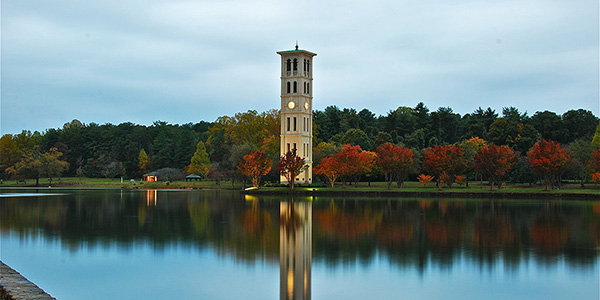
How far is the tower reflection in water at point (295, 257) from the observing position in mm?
14500

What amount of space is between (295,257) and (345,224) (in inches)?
384

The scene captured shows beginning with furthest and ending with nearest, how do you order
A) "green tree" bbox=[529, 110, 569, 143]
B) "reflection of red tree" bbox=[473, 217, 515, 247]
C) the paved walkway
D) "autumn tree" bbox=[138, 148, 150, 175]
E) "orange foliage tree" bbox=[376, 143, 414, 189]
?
"autumn tree" bbox=[138, 148, 150, 175] → "green tree" bbox=[529, 110, 569, 143] → "orange foliage tree" bbox=[376, 143, 414, 189] → "reflection of red tree" bbox=[473, 217, 515, 247] → the paved walkway

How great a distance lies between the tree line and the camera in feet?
256

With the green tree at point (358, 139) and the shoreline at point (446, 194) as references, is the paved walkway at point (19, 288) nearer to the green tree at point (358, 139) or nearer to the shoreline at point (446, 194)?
the shoreline at point (446, 194)

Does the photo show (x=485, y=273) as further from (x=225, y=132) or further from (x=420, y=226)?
(x=225, y=132)

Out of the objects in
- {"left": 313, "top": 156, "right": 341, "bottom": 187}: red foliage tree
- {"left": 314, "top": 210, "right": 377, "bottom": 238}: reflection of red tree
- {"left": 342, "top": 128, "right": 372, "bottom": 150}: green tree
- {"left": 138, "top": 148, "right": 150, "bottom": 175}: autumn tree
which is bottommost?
{"left": 314, "top": 210, "right": 377, "bottom": 238}: reflection of red tree

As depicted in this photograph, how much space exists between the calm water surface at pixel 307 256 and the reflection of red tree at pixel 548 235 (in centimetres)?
4

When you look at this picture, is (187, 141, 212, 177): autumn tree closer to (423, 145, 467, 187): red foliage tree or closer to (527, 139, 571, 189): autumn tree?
(423, 145, 467, 187): red foliage tree

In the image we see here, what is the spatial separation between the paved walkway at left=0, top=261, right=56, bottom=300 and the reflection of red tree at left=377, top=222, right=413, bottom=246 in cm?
1212

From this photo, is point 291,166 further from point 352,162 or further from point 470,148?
point 470,148

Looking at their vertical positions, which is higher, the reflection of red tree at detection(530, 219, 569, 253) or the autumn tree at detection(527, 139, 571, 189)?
the autumn tree at detection(527, 139, 571, 189)

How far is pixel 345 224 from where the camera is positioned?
28359 mm

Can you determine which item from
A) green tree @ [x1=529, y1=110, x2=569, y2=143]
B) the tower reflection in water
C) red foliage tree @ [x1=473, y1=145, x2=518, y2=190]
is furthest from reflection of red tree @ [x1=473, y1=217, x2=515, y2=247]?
green tree @ [x1=529, y1=110, x2=569, y2=143]

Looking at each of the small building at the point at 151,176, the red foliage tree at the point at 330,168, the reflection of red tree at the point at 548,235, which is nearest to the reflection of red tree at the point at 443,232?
the reflection of red tree at the point at 548,235
